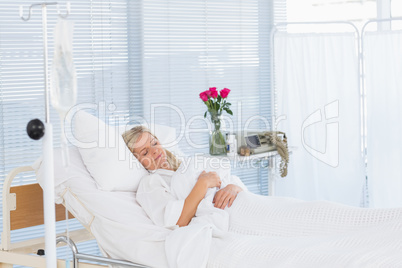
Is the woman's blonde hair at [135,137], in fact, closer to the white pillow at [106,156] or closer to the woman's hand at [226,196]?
the white pillow at [106,156]

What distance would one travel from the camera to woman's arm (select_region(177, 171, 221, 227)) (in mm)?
2422

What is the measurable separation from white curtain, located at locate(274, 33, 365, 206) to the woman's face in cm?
150

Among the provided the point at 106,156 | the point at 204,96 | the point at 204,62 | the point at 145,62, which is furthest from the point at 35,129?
the point at 204,62

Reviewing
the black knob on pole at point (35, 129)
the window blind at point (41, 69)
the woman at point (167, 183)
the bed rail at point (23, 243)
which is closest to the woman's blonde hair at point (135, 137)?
the woman at point (167, 183)

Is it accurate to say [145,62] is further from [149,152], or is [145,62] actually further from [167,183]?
[167,183]

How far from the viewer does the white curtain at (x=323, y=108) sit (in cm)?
389

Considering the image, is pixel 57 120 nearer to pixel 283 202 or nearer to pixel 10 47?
pixel 10 47

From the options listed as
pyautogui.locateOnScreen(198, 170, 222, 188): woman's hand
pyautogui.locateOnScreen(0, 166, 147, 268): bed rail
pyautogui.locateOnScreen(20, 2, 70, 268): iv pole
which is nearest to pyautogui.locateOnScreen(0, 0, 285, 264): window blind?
pyautogui.locateOnScreen(0, 166, 147, 268): bed rail

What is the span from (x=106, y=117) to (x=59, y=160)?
104 cm

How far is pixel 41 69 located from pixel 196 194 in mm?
1290

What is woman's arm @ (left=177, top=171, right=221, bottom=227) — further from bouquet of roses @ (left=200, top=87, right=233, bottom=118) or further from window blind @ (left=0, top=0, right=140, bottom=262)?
window blind @ (left=0, top=0, right=140, bottom=262)

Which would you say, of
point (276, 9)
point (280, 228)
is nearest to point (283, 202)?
point (280, 228)

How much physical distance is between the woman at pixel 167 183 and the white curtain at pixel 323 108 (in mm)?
1435

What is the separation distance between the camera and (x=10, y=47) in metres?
3.07
